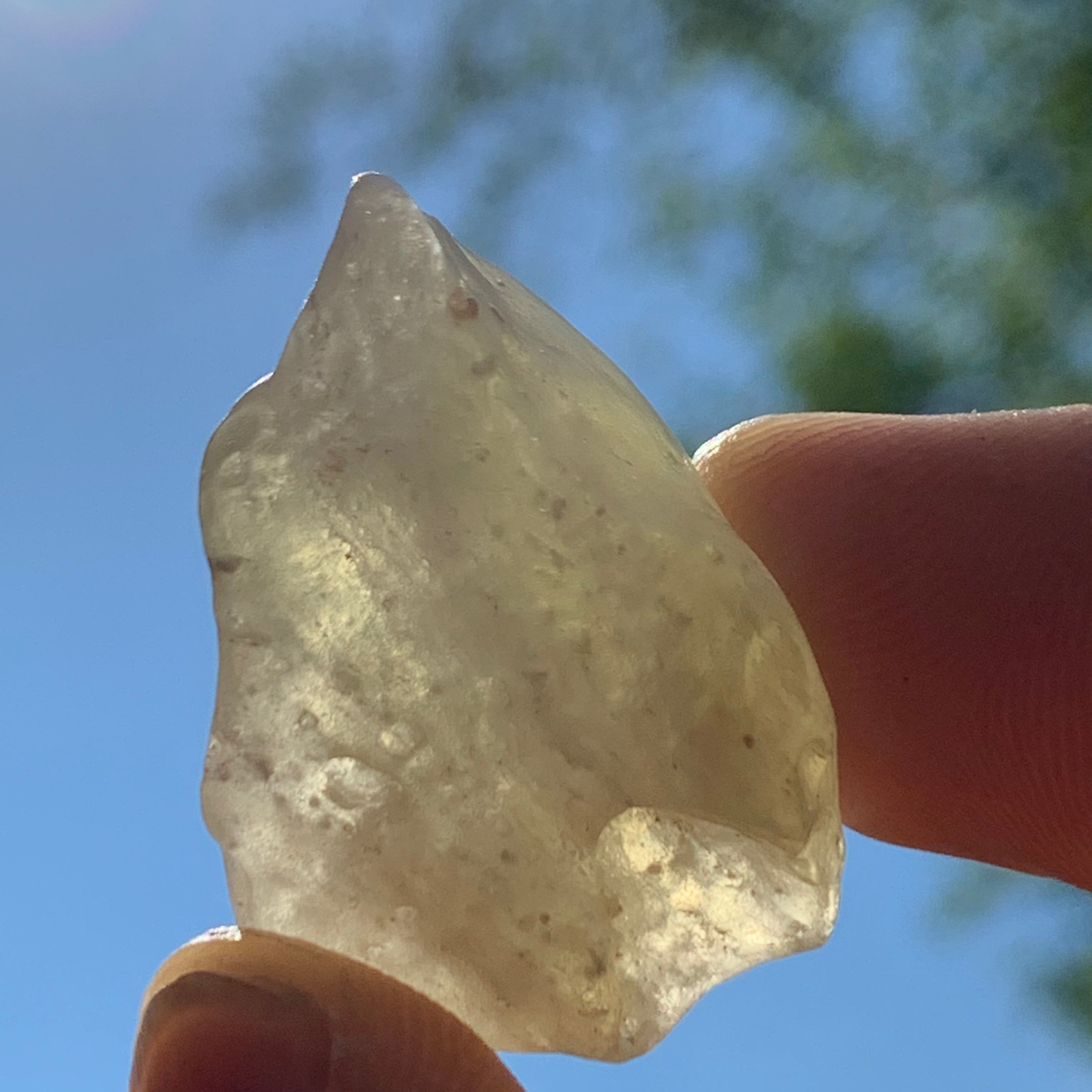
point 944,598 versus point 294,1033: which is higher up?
point 944,598

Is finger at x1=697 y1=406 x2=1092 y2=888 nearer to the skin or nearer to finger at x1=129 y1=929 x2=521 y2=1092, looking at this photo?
the skin

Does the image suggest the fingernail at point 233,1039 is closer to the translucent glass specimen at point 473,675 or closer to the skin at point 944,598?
the translucent glass specimen at point 473,675

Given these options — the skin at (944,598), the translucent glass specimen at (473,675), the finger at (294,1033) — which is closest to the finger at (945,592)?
the skin at (944,598)

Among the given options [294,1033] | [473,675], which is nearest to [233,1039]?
[294,1033]

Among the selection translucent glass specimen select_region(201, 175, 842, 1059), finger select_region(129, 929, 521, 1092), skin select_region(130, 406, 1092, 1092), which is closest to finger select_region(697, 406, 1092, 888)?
skin select_region(130, 406, 1092, 1092)

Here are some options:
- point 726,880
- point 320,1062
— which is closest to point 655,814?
point 726,880

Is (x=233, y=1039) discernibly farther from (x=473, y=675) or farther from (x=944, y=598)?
(x=944, y=598)
